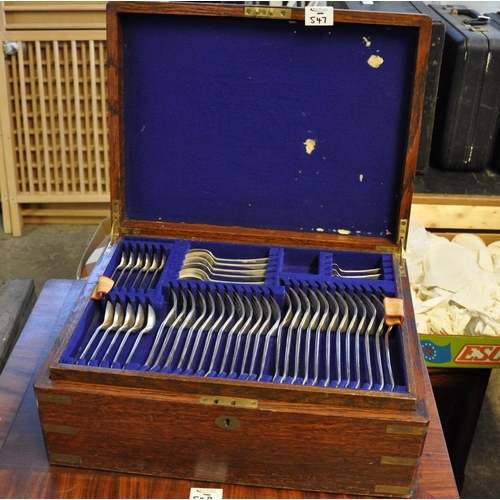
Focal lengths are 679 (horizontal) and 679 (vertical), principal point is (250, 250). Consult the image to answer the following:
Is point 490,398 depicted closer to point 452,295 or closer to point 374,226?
point 452,295

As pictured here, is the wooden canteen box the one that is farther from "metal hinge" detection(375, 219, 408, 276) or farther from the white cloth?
the white cloth

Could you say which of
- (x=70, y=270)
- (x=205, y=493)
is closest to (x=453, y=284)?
(x=205, y=493)

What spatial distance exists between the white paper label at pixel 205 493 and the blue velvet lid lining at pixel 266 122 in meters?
0.72

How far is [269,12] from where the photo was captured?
1539mm

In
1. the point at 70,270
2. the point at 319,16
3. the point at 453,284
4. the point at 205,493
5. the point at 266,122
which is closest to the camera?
the point at 205,493

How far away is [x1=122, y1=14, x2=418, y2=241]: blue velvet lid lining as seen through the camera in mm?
1594

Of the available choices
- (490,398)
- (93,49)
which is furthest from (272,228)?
(93,49)

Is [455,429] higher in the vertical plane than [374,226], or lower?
lower

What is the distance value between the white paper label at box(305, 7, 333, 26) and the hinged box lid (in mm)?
27

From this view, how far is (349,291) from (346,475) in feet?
1.52

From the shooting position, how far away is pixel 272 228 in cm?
179

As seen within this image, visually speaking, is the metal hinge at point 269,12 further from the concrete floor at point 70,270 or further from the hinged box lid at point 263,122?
the concrete floor at point 70,270

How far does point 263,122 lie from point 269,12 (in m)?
0.26

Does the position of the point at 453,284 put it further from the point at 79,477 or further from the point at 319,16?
the point at 79,477
